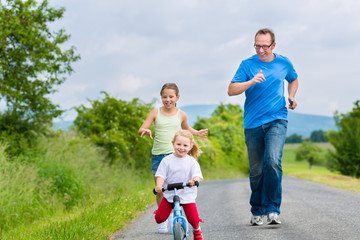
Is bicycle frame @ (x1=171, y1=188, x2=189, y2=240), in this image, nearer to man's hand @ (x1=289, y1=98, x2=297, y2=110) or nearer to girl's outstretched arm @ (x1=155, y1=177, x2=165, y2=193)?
girl's outstretched arm @ (x1=155, y1=177, x2=165, y2=193)

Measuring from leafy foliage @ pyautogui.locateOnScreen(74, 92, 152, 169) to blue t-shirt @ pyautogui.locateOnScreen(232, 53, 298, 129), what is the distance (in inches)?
539

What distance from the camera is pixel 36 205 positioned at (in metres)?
11.0

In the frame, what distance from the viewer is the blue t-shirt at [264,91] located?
18.4 ft

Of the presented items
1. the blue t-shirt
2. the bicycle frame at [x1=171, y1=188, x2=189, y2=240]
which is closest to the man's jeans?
the blue t-shirt

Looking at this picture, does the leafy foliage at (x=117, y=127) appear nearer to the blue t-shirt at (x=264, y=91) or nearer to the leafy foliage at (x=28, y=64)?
the leafy foliage at (x=28, y=64)

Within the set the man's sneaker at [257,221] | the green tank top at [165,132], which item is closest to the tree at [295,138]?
the man's sneaker at [257,221]

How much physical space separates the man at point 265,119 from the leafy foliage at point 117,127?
44.7 feet

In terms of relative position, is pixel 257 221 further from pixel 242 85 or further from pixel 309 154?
pixel 309 154

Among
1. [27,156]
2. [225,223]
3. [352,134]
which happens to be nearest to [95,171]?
[27,156]

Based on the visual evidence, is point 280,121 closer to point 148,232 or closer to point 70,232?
point 148,232

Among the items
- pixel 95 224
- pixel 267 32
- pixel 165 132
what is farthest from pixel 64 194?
pixel 267 32

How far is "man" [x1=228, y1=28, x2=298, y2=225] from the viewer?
5.54 metres

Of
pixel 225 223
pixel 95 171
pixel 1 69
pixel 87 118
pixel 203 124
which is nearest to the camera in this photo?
pixel 225 223

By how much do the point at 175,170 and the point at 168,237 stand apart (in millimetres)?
1223
